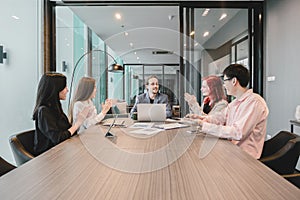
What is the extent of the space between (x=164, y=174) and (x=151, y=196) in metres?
0.24

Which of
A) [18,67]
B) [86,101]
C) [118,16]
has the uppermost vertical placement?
[118,16]

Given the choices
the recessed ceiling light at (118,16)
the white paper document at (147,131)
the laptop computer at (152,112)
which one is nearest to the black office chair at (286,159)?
the white paper document at (147,131)

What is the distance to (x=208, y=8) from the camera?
14.8 feet

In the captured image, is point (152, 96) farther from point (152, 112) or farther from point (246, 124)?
point (246, 124)

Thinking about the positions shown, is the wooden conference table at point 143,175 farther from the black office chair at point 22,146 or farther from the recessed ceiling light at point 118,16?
the recessed ceiling light at point 118,16

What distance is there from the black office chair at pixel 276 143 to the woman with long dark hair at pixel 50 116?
1.53m

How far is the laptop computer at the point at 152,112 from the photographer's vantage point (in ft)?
9.96

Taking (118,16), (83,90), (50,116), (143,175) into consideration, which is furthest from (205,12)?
(143,175)

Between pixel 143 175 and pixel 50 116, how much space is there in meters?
1.21

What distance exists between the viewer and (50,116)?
2115mm

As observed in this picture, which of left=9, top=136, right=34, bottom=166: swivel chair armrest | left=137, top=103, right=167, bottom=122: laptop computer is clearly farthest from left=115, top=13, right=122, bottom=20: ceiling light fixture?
left=9, top=136, right=34, bottom=166: swivel chair armrest

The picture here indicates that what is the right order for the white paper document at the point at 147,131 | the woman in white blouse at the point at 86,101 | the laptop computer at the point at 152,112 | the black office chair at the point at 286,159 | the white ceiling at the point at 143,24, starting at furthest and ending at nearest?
the white ceiling at the point at 143,24 < the laptop computer at the point at 152,112 < the woman in white blouse at the point at 86,101 < the white paper document at the point at 147,131 < the black office chair at the point at 286,159

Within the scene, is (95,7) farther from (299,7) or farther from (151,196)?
(151,196)

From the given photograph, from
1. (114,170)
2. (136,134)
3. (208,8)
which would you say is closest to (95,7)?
(208,8)
